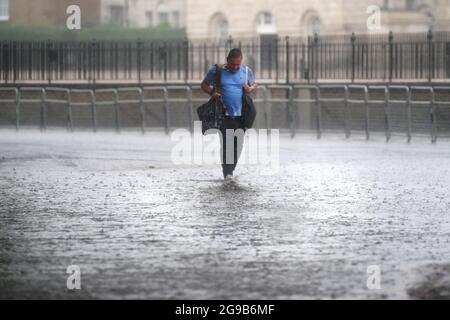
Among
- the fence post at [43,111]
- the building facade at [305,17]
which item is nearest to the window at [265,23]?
the building facade at [305,17]

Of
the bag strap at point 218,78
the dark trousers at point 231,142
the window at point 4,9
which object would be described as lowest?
the dark trousers at point 231,142

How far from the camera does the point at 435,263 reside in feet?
31.7

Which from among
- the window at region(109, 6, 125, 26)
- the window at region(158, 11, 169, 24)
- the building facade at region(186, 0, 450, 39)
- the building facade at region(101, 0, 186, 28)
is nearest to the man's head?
the building facade at region(186, 0, 450, 39)

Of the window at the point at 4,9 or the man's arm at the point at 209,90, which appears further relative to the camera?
the window at the point at 4,9

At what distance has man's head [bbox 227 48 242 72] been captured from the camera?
16.7 m

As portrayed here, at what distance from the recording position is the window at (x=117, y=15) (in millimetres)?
60706

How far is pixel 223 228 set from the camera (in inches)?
461

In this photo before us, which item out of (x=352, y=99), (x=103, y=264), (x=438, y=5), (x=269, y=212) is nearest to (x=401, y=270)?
(x=103, y=264)

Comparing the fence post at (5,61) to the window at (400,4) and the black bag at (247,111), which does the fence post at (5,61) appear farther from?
the window at (400,4)

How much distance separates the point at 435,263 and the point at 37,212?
480 cm

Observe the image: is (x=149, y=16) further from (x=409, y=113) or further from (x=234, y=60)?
(x=234, y=60)

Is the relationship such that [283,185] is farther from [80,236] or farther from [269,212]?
[80,236]

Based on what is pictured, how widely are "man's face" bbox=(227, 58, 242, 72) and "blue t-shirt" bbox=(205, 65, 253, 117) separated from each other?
0.20 feet

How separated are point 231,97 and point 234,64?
0.42 metres
